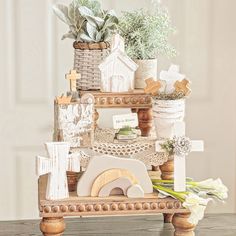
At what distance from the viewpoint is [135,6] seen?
2.88m

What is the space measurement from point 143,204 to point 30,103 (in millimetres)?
1194

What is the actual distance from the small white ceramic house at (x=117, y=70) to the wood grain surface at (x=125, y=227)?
430mm

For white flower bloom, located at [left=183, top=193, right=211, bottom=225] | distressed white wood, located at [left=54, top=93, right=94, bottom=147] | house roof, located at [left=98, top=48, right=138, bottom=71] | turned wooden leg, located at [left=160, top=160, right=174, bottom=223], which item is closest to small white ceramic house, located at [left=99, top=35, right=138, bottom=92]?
house roof, located at [left=98, top=48, right=138, bottom=71]

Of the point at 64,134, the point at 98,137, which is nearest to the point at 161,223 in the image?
the point at 98,137

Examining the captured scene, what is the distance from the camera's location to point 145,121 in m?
2.21

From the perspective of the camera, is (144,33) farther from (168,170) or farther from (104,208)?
(104,208)

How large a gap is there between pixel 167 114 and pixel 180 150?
0.10 metres

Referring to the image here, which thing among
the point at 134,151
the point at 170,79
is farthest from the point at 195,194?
the point at 170,79

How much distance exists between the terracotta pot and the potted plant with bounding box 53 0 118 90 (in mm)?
109

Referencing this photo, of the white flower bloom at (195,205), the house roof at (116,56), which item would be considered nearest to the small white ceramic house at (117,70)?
the house roof at (116,56)

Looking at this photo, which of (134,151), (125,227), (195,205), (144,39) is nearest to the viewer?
(195,205)

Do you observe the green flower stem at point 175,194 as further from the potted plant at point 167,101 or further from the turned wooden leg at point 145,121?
the turned wooden leg at point 145,121

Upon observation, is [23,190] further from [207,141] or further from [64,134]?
[64,134]

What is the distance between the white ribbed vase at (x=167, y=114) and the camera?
1.83 m
